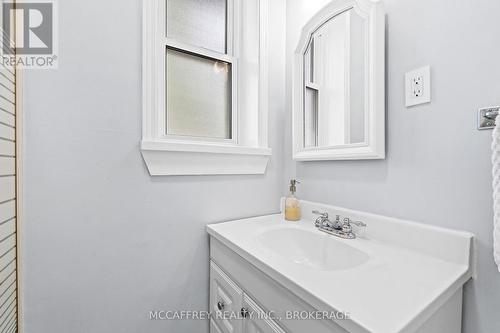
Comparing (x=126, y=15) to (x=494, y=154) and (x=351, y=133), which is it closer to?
(x=351, y=133)

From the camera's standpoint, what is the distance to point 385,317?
0.44 meters

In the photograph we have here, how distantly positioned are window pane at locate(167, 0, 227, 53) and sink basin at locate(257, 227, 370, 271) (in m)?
1.05

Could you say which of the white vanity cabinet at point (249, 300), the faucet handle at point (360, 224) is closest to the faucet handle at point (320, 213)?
the faucet handle at point (360, 224)

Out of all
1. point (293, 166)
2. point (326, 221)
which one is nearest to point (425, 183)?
point (326, 221)

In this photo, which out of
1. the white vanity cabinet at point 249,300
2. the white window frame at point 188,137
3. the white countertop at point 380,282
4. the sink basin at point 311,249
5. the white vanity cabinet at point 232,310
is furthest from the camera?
the white window frame at point 188,137

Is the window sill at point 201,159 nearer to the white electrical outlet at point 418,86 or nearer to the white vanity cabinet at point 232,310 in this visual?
the white vanity cabinet at point 232,310

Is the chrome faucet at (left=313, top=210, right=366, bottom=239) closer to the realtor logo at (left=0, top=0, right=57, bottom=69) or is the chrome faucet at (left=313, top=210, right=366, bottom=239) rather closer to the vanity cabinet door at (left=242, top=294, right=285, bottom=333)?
the vanity cabinet door at (left=242, top=294, right=285, bottom=333)

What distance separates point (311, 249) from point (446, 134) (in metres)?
0.65

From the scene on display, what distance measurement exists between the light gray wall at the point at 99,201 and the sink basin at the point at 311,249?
37cm

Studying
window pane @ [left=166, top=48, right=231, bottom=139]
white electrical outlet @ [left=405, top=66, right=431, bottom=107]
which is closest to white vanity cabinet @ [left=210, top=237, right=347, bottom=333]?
window pane @ [left=166, top=48, right=231, bottom=139]

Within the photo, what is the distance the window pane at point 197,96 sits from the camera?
1129 millimetres

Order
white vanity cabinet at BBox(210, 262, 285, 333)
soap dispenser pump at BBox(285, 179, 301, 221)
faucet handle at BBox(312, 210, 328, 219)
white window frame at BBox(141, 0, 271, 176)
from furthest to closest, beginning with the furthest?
1. soap dispenser pump at BBox(285, 179, 301, 221)
2. faucet handle at BBox(312, 210, 328, 219)
3. white window frame at BBox(141, 0, 271, 176)
4. white vanity cabinet at BBox(210, 262, 285, 333)

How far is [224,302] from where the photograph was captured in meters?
0.96

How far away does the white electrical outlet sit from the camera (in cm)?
75
